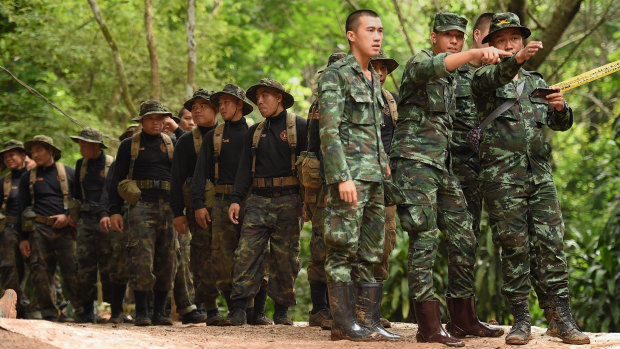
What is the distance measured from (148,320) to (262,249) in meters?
1.90

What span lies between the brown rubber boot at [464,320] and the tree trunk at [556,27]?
6500mm

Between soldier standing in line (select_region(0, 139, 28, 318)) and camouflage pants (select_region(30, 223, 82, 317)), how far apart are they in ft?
2.30

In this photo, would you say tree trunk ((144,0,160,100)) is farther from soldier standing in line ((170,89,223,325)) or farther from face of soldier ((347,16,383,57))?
face of soldier ((347,16,383,57))

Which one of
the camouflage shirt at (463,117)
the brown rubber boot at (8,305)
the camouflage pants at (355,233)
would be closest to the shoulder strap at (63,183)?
the brown rubber boot at (8,305)

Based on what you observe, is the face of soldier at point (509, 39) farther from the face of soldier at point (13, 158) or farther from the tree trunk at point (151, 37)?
the tree trunk at point (151, 37)

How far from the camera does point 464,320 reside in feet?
22.9

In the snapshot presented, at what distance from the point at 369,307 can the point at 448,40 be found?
234cm

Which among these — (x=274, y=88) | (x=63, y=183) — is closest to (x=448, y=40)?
(x=274, y=88)

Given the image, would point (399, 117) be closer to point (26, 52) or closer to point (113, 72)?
point (26, 52)

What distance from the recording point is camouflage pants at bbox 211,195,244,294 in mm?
9180

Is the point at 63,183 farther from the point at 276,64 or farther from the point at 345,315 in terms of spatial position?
the point at 276,64

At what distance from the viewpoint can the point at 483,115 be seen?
705 centimetres

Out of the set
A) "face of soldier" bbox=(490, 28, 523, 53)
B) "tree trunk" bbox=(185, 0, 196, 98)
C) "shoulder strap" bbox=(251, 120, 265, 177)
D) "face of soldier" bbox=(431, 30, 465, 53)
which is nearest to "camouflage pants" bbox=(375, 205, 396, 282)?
"shoulder strap" bbox=(251, 120, 265, 177)

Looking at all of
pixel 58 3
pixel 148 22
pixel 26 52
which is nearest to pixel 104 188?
pixel 148 22
